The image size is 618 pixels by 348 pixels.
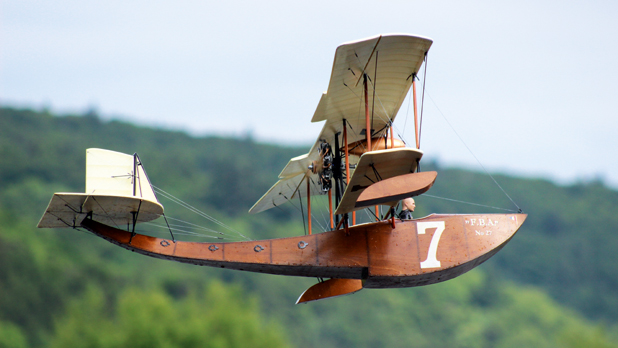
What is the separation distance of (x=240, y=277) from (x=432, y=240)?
91937 mm

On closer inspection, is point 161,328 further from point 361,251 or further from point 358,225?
point 361,251

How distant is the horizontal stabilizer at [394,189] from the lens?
37.1ft

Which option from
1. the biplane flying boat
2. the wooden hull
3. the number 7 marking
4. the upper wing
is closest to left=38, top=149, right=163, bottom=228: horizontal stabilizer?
the biplane flying boat

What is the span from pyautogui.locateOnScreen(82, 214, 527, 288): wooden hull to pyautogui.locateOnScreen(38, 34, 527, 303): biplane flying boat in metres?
0.02

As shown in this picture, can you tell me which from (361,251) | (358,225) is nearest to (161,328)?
(358,225)

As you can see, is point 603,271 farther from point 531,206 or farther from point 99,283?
point 99,283

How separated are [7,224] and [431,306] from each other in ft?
205

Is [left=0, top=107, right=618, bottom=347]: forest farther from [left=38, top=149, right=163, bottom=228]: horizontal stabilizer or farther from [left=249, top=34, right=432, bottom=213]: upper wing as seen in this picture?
[left=38, top=149, right=163, bottom=228]: horizontal stabilizer

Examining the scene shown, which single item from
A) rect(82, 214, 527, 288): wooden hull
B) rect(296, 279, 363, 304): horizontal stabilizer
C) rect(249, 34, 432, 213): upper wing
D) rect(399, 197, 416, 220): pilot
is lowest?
rect(296, 279, 363, 304): horizontal stabilizer

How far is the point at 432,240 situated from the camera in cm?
1295

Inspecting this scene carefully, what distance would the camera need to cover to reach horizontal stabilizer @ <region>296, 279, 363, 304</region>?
46.7ft

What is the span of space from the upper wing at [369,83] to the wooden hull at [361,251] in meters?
2.26

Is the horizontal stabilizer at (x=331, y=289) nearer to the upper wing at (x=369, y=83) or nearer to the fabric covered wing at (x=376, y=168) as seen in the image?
the upper wing at (x=369, y=83)

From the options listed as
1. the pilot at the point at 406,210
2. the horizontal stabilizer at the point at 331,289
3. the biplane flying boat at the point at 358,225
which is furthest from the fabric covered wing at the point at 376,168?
the horizontal stabilizer at the point at 331,289
